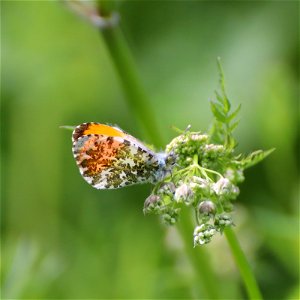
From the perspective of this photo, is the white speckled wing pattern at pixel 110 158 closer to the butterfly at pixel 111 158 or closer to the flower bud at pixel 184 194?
the butterfly at pixel 111 158

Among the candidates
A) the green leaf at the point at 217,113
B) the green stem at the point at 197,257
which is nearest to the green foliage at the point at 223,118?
the green leaf at the point at 217,113

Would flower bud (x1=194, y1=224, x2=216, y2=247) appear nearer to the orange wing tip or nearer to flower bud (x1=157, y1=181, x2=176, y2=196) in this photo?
flower bud (x1=157, y1=181, x2=176, y2=196)

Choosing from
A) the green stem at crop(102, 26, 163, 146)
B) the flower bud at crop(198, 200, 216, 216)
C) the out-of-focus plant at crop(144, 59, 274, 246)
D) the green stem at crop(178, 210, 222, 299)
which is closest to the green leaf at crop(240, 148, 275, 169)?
Result: the out-of-focus plant at crop(144, 59, 274, 246)

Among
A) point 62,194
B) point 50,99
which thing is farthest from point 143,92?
point 50,99

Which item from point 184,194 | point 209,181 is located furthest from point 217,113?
point 184,194

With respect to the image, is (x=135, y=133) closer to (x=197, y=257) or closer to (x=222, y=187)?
(x=197, y=257)

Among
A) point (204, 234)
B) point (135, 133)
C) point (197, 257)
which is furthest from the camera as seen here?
point (135, 133)

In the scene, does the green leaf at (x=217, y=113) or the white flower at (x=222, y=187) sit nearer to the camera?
the white flower at (x=222, y=187)

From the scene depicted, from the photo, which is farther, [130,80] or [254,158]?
[130,80]
